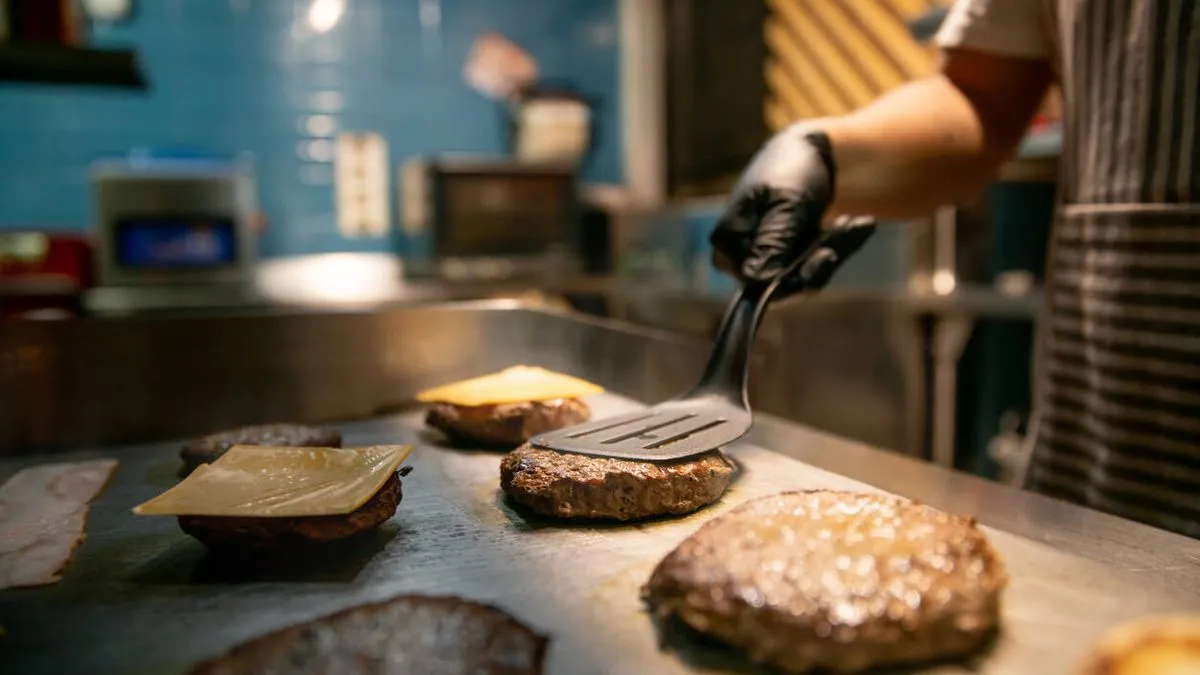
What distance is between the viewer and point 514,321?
172cm

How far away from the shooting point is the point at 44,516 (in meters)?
0.96

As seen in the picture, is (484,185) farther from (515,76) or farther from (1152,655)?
(1152,655)

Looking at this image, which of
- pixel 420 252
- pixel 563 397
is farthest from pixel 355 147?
pixel 563 397

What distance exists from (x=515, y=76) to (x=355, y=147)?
3.43ft

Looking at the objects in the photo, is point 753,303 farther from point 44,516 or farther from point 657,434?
point 44,516

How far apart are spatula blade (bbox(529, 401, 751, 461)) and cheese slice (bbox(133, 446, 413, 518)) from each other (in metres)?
0.20

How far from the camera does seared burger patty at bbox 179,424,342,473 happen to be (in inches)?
44.6

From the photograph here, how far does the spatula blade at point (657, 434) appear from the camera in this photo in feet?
3.17

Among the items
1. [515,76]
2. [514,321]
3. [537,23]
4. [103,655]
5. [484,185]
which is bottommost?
[103,655]

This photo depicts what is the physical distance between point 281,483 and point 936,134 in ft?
3.86

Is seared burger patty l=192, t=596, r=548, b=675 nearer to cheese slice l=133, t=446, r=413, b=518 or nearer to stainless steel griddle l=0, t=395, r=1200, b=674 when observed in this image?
stainless steel griddle l=0, t=395, r=1200, b=674

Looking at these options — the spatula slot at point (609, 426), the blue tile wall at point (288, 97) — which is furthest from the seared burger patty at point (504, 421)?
the blue tile wall at point (288, 97)

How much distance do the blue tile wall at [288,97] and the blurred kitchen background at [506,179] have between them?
0.01 meters

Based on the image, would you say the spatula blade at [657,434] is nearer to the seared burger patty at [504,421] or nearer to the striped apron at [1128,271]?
the seared burger patty at [504,421]
